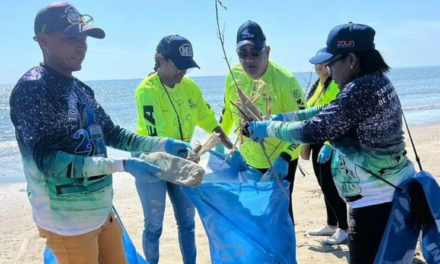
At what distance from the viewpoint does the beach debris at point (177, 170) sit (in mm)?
2307

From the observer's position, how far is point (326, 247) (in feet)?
13.9

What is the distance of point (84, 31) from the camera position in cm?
221

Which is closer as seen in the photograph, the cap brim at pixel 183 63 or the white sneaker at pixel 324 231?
the cap brim at pixel 183 63

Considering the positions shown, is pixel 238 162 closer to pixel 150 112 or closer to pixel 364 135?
pixel 150 112

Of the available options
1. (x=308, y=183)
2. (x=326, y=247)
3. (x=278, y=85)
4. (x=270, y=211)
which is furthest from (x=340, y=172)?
(x=308, y=183)

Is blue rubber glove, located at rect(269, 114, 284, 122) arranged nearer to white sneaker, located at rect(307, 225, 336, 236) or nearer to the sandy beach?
the sandy beach

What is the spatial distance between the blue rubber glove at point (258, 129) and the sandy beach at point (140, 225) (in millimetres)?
1634

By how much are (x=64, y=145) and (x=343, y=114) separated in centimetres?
136

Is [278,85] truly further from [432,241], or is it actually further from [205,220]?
[432,241]

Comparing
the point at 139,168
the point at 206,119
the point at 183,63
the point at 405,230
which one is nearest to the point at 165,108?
the point at 183,63

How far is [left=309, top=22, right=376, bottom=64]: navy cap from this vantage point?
93.6 inches

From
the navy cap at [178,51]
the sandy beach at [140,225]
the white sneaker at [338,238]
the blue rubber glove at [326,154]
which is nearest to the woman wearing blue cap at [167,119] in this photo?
the navy cap at [178,51]

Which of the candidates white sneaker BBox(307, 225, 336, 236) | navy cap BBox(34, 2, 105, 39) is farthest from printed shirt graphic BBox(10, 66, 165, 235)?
white sneaker BBox(307, 225, 336, 236)

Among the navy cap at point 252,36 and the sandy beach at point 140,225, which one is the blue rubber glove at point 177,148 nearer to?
the navy cap at point 252,36
